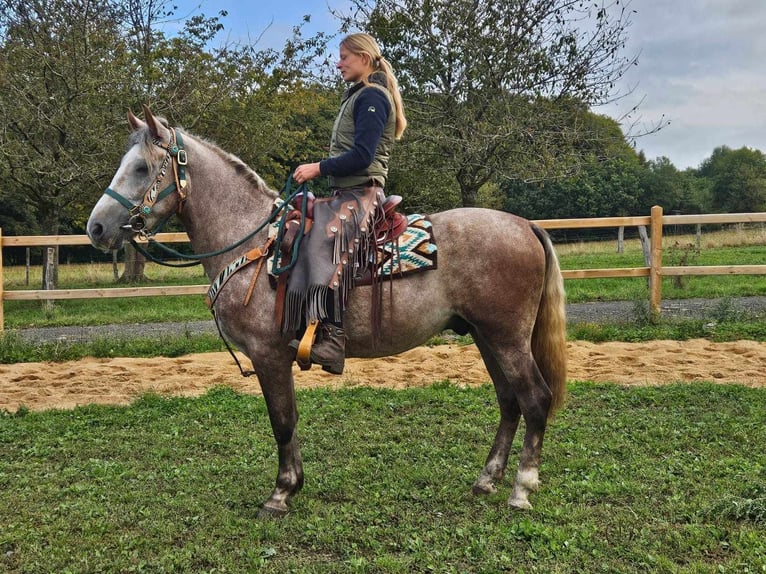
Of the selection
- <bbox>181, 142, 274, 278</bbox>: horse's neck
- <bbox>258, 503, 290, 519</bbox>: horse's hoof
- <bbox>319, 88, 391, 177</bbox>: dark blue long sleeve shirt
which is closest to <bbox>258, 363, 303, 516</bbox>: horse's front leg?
<bbox>258, 503, 290, 519</bbox>: horse's hoof

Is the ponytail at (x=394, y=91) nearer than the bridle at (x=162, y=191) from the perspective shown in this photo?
No

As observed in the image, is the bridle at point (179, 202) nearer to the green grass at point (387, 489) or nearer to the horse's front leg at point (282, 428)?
the horse's front leg at point (282, 428)

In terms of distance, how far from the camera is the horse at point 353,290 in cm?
332

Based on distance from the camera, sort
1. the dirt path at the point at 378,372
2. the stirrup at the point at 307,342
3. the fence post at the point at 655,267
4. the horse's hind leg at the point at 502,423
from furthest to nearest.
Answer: the fence post at the point at 655,267 < the dirt path at the point at 378,372 < the horse's hind leg at the point at 502,423 < the stirrup at the point at 307,342

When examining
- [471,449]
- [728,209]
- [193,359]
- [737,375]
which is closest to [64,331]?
[193,359]

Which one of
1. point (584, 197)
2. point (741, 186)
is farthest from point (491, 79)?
point (741, 186)

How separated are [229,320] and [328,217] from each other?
817 mm

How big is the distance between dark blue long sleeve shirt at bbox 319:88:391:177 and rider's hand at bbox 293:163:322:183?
7 cm

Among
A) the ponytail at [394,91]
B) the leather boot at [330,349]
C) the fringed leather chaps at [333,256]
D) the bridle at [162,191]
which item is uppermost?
the ponytail at [394,91]

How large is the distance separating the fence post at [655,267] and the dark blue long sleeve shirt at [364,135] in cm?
654

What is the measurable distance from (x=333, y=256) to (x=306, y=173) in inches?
19.7

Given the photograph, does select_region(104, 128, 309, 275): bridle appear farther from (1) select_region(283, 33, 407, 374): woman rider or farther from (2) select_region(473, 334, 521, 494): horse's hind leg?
(2) select_region(473, 334, 521, 494): horse's hind leg

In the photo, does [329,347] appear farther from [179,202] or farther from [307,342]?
[179,202]

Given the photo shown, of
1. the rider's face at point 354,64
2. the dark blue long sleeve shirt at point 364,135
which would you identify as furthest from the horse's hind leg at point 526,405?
the rider's face at point 354,64
